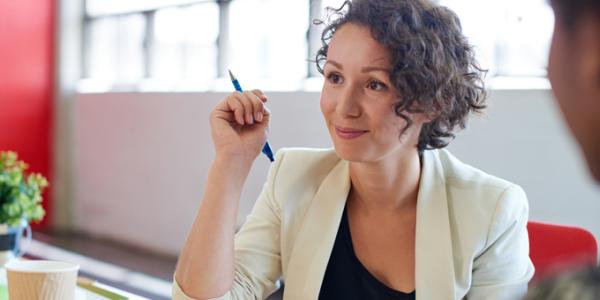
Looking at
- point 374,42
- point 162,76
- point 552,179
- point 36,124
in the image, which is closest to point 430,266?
point 374,42

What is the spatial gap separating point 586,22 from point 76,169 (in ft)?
20.8

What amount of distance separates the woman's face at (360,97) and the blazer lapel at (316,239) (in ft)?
0.45

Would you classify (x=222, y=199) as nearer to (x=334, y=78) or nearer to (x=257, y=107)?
(x=257, y=107)

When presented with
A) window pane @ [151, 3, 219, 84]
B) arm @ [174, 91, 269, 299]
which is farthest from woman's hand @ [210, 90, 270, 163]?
window pane @ [151, 3, 219, 84]

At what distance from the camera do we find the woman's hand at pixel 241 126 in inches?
59.1

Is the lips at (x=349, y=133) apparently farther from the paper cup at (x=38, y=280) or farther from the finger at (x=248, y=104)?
the paper cup at (x=38, y=280)

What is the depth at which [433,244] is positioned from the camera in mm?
1427

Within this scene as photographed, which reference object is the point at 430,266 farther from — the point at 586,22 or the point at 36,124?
the point at 36,124

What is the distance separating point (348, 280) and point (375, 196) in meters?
0.20

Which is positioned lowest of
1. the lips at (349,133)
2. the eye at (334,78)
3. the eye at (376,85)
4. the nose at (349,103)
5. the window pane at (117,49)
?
the lips at (349,133)

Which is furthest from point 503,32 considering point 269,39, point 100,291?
point 100,291

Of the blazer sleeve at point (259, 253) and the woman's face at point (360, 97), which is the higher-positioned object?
the woman's face at point (360, 97)

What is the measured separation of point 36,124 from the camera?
20.4 feet

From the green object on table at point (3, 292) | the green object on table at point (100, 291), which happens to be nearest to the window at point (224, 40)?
the green object on table at point (100, 291)
